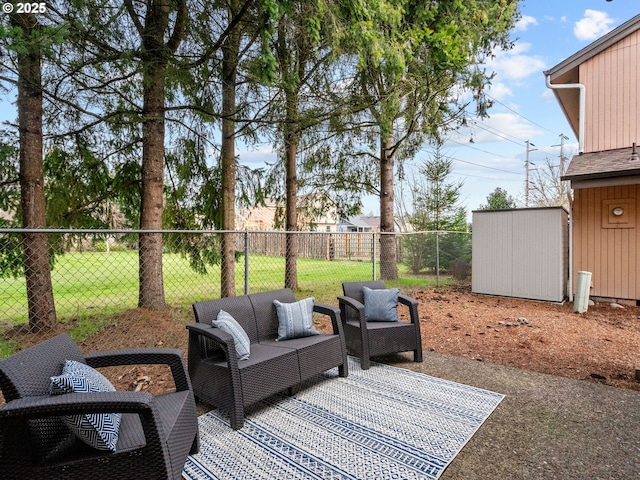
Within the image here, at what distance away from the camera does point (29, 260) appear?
4387 mm

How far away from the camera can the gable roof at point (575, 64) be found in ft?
23.3

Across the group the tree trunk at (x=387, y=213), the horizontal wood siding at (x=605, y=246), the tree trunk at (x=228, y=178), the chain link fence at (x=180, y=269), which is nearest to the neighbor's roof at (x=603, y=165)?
the horizontal wood siding at (x=605, y=246)

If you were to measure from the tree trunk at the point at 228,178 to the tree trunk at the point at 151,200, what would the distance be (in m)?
1.00

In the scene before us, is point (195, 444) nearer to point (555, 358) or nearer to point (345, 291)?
point (345, 291)

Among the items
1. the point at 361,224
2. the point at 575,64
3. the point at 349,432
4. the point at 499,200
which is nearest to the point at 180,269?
the point at 349,432

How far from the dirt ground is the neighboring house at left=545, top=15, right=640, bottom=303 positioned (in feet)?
2.72

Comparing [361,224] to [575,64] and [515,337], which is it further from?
[515,337]

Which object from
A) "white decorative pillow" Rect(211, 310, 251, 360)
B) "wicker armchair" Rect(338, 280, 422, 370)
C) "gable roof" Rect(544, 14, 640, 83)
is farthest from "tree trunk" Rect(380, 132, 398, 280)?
"white decorative pillow" Rect(211, 310, 251, 360)

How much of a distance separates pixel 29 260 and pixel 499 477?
5.11m

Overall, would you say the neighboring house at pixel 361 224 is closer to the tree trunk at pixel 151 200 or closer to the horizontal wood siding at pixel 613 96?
the horizontal wood siding at pixel 613 96

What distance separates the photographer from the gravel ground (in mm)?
2168

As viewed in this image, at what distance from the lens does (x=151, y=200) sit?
5.14m

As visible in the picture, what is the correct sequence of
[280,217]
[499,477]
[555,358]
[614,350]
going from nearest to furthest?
1. [499,477]
2. [555,358]
3. [614,350]
4. [280,217]

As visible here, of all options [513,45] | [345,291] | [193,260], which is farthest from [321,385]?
[513,45]
